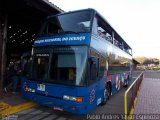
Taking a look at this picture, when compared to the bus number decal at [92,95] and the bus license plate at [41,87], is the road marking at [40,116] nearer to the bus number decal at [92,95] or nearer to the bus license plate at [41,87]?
the bus license plate at [41,87]

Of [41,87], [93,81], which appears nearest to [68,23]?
[93,81]

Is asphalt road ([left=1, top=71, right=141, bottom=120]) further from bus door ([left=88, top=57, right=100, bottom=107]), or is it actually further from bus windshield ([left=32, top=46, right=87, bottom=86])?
bus windshield ([left=32, top=46, right=87, bottom=86])

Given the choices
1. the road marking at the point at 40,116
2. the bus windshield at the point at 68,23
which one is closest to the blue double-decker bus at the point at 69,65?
the bus windshield at the point at 68,23

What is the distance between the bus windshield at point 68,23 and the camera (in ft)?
22.2

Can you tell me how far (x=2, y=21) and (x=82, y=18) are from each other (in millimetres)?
4643

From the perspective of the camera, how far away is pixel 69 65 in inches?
246

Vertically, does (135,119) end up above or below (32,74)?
below

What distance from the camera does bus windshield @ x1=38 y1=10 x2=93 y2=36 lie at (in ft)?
22.2

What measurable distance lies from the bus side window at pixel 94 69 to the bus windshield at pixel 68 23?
3.36ft

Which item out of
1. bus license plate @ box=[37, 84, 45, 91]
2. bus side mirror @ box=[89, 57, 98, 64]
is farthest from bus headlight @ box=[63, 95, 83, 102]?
bus side mirror @ box=[89, 57, 98, 64]

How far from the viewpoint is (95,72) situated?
6.69m

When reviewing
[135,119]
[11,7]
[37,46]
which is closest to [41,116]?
[37,46]

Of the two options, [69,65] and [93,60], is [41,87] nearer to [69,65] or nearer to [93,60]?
[69,65]

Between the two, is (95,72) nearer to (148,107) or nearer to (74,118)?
(74,118)
